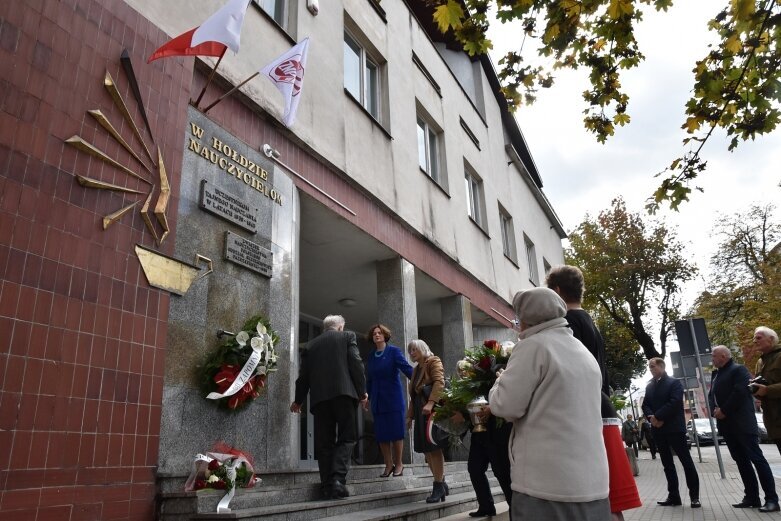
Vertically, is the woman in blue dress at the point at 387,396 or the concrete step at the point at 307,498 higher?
the woman in blue dress at the point at 387,396

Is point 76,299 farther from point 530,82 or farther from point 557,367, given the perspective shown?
point 530,82

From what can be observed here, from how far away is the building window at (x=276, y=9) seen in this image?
887 centimetres

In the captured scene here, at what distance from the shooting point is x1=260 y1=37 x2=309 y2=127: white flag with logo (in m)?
7.11

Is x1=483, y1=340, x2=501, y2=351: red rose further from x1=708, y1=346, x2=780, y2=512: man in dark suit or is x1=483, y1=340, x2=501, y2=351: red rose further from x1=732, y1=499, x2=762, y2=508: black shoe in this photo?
x1=732, y1=499, x2=762, y2=508: black shoe

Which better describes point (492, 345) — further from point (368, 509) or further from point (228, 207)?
point (228, 207)

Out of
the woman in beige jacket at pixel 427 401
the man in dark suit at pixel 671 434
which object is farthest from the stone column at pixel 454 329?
the woman in beige jacket at pixel 427 401

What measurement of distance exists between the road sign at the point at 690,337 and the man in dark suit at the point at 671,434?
3.92m

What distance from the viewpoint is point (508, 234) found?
19375 mm

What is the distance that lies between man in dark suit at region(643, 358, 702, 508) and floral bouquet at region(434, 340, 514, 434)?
140 inches

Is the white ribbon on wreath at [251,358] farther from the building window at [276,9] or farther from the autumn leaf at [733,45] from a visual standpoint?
the autumn leaf at [733,45]

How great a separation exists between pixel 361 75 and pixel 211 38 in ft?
20.5

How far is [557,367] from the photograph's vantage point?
303 centimetres

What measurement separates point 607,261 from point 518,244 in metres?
14.3

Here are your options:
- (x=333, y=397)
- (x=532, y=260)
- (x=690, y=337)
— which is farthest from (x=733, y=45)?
(x=532, y=260)
